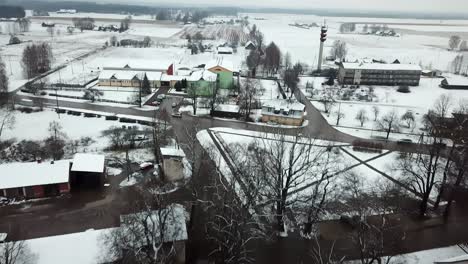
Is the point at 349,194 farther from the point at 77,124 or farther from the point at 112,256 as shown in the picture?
the point at 77,124

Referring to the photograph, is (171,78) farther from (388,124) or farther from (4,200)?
(4,200)

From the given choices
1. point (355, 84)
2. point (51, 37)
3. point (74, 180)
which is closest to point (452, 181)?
point (74, 180)

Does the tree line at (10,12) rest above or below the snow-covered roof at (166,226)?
above

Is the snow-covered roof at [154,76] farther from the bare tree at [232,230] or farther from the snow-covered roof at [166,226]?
the snow-covered roof at [166,226]

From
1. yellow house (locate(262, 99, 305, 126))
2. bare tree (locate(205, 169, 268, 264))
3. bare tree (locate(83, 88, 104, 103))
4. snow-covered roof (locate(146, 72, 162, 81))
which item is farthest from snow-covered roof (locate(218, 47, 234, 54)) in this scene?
bare tree (locate(205, 169, 268, 264))

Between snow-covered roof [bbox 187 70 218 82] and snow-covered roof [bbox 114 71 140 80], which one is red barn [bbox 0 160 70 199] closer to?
snow-covered roof [bbox 187 70 218 82]

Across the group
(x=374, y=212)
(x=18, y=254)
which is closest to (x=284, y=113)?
(x=374, y=212)

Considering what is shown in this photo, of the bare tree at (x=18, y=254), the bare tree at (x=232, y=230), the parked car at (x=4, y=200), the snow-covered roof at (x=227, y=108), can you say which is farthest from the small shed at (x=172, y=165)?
the snow-covered roof at (x=227, y=108)
